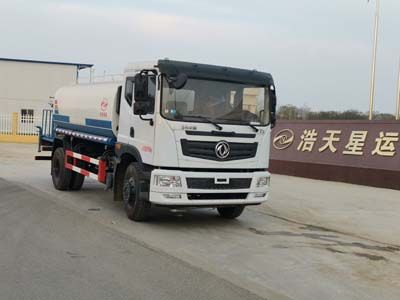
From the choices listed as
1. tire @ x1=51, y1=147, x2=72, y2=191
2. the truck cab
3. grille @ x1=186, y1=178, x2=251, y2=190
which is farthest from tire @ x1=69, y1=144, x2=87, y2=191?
grille @ x1=186, y1=178, x2=251, y2=190

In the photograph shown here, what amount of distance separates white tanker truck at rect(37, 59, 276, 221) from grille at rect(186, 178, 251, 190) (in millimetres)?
16

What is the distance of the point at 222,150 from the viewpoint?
9.09 meters

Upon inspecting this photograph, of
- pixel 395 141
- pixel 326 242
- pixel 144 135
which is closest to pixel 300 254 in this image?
pixel 326 242

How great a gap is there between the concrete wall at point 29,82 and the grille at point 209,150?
35287 mm

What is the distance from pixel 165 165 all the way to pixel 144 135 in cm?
73

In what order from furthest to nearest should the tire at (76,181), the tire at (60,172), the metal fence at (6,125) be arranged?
the metal fence at (6,125) < the tire at (76,181) < the tire at (60,172)

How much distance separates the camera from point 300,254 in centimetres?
789

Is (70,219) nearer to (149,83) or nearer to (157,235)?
(157,235)

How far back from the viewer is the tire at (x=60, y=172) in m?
13.1

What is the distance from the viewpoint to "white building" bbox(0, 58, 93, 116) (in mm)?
42656

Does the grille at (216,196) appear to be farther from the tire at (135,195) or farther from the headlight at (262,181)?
the tire at (135,195)

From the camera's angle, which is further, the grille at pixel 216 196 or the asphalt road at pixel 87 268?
the grille at pixel 216 196

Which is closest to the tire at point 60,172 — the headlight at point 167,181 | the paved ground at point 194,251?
the paved ground at point 194,251

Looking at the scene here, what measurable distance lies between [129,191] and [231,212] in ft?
6.76
